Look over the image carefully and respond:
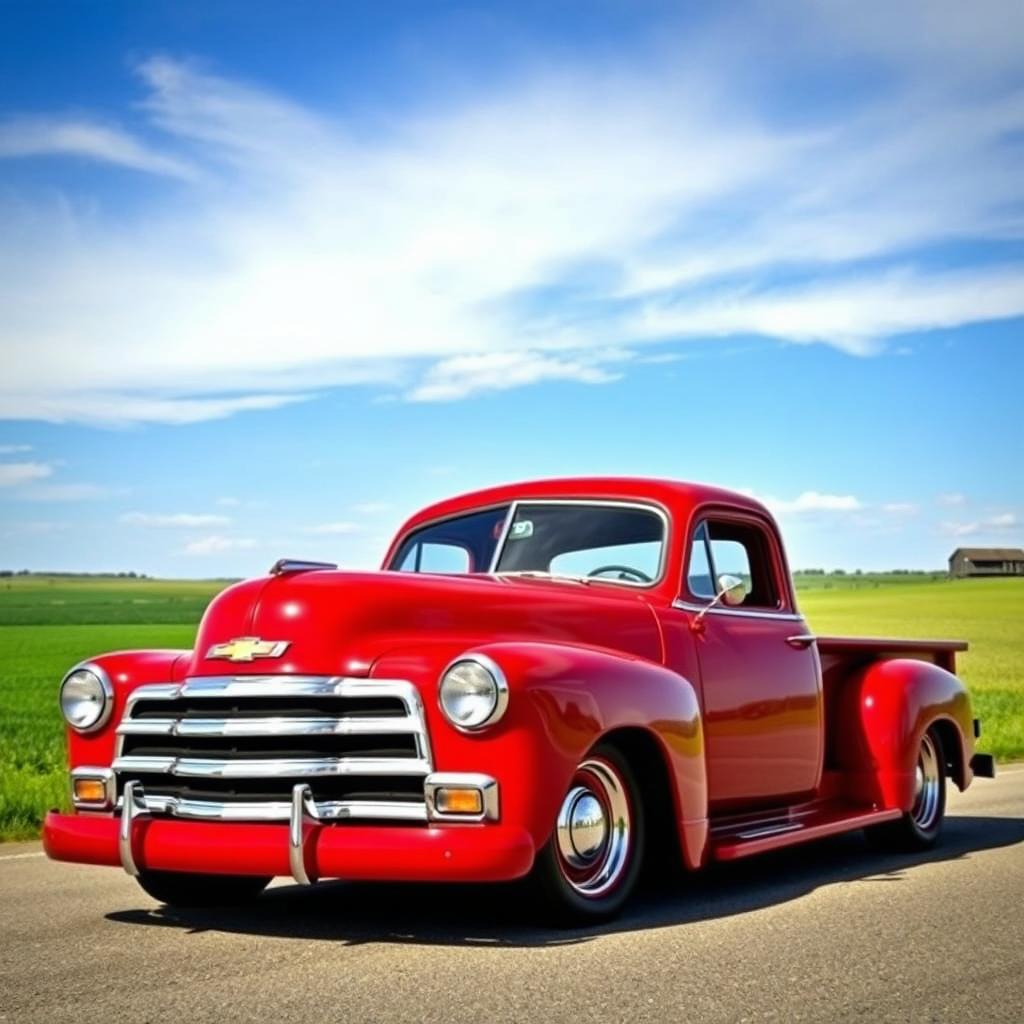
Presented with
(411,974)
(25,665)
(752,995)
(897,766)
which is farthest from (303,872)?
(25,665)

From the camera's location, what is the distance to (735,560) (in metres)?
8.66

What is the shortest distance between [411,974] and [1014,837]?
5692 mm

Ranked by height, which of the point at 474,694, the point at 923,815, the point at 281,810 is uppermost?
the point at 474,694

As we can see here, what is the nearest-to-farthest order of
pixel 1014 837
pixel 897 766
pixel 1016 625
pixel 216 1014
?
pixel 216 1014
pixel 897 766
pixel 1014 837
pixel 1016 625

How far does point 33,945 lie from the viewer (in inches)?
249

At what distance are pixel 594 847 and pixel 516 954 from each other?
75 cm

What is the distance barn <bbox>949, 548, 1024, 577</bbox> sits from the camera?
14600cm

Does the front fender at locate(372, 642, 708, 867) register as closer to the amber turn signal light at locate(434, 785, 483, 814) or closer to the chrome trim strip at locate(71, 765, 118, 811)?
the amber turn signal light at locate(434, 785, 483, 814)

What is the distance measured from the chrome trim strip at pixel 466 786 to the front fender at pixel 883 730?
3.74 meters

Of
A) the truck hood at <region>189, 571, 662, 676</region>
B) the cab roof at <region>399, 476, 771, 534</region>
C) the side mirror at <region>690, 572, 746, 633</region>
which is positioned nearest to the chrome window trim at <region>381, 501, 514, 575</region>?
the cab roof at <region>399, 476, 771, 534</region>

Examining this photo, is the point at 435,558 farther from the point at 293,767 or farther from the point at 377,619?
the point at 293,767

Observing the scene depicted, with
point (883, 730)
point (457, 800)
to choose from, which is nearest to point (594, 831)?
point (457, 800)

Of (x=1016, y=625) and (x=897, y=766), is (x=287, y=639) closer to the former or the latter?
(x=897, y=766)

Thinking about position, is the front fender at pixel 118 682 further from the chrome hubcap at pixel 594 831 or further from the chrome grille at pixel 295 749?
the chrome hubcap at pixel 594 831
